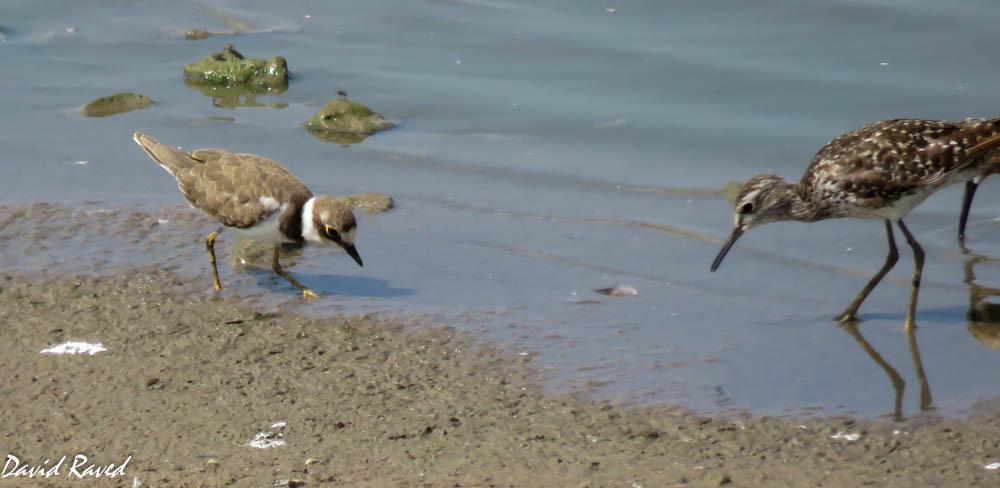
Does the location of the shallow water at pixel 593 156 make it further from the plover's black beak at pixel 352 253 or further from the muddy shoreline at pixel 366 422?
the muddy shoreline at pixel 366 422

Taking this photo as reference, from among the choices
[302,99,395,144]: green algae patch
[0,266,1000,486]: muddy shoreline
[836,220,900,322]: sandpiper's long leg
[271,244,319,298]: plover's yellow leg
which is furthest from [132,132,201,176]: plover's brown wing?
[836,220,900,322]: sandpiper's long leg

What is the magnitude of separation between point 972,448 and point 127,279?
18.0 feet

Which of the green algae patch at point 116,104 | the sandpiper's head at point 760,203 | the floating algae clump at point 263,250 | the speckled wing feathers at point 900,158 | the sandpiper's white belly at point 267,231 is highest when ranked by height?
the speckled wing feathers at point 900,158

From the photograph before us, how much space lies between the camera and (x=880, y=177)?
776 centimetres

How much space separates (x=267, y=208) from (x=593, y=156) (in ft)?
12.7

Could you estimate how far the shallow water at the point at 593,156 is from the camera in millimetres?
7395

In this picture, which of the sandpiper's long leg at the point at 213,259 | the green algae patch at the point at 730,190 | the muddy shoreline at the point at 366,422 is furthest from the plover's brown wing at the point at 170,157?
the green algae patch at the point at 730,190

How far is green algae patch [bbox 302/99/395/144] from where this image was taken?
11.6 metres

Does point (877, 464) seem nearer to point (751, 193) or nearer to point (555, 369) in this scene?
point (555, 369)

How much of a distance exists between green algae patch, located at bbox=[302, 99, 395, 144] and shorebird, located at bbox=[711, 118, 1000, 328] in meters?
4.65

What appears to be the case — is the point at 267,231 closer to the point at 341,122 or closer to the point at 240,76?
the point at 341,122

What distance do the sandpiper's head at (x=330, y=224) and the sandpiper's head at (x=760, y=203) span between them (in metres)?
2.53

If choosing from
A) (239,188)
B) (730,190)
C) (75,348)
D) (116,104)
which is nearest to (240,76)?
(116,104)

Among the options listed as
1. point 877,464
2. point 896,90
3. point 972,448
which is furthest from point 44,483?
point 896,90
